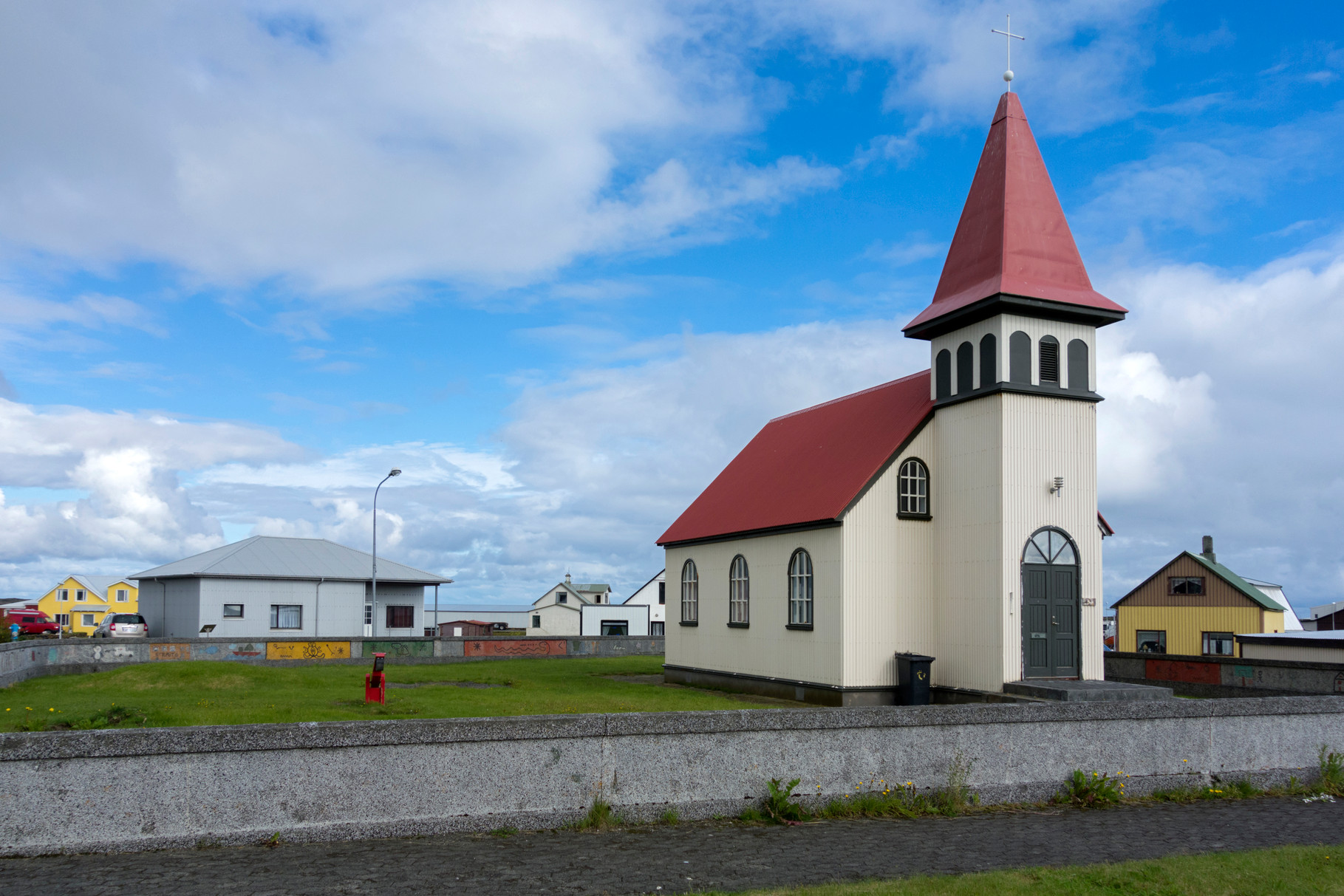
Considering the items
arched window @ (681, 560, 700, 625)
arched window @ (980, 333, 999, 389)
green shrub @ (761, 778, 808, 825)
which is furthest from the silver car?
green shrub @ (761, 778, 808, 825)

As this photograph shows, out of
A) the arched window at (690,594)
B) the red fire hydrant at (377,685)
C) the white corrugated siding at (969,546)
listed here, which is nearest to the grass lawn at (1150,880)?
the white corrugated siding at (969,546)

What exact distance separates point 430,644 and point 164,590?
67.9 ft

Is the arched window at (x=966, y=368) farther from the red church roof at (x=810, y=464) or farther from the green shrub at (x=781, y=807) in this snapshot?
the green shrub at (x=781, y=807)

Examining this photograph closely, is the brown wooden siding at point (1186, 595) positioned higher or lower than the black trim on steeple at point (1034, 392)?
lower

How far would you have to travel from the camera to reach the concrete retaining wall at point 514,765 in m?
8.21

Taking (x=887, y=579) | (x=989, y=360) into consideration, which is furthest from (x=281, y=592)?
(x=989, y=360)

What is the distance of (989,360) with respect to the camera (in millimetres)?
20219

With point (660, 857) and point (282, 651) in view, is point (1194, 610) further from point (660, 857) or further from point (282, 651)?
point (660, 857)

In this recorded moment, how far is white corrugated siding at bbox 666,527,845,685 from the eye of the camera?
2120cm

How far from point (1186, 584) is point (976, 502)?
36250mm

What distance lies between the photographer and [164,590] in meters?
49.5

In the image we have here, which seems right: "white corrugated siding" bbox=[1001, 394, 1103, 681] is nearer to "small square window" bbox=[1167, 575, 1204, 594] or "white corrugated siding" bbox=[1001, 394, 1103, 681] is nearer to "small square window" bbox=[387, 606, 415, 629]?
"small square window" bbox=[1167, 575, 1204, 594]

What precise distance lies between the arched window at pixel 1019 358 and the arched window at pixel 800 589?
595cm

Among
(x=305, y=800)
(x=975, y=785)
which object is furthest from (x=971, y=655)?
(x=305, y=800)
